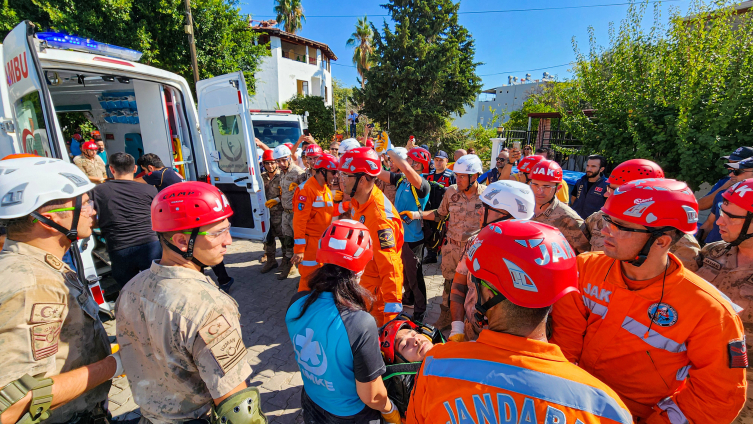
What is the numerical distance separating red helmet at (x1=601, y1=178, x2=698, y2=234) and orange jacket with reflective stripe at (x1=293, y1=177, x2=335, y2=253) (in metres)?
3.39

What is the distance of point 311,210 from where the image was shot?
4.47 meters

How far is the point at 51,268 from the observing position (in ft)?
5.65

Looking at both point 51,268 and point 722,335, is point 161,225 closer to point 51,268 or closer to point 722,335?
point 51,268

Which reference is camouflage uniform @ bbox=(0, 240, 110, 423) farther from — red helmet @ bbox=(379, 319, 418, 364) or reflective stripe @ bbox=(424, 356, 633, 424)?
reflective stripe @ bbox=(424, 356, 633, 424)

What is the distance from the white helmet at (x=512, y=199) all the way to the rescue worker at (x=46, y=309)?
2801 millimetres

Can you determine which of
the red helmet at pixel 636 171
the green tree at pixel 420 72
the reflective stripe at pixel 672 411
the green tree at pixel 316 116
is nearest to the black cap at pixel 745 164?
the red helmet at pixel 636 171

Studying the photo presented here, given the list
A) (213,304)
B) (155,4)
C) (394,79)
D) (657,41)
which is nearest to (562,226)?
(213,304)

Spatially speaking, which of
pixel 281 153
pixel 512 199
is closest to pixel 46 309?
pixel 512 199

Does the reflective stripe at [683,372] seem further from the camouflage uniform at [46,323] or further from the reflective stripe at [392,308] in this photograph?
the camouflage uniform at [46,323]

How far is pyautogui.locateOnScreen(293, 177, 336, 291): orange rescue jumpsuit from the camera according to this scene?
4.38 metres

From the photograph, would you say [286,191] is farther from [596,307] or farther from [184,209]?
[596,307]

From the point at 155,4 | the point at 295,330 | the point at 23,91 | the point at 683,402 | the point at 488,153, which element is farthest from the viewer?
the point at 488,153

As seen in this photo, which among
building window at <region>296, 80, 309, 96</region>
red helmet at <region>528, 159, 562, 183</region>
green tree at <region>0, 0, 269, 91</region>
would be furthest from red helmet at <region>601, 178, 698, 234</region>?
building window at <region>296, 80, 309, 96</region>

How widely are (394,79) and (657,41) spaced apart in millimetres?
16154
